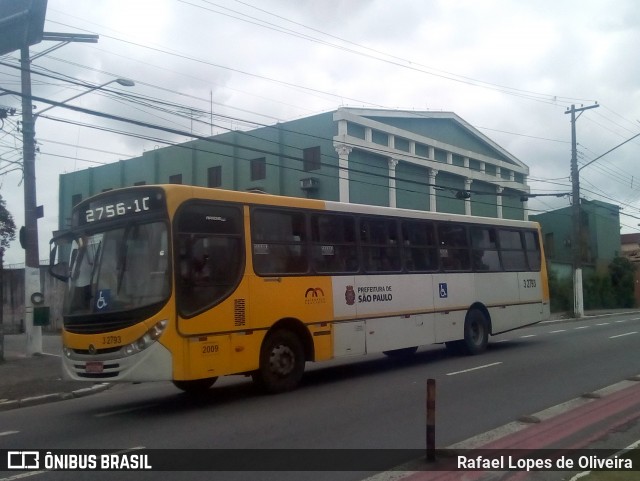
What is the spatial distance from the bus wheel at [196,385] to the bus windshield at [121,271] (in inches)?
90.5

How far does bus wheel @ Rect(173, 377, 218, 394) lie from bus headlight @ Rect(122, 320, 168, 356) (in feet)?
6.82

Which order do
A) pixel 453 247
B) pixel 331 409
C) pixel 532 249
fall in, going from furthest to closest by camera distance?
pixel 532 249 → pixel 453 247 → pixel 331 409

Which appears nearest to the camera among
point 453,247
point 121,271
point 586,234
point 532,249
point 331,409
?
point 331,409

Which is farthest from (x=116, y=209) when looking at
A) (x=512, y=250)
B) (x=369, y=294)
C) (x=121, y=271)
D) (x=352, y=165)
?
(x=352, y=165)

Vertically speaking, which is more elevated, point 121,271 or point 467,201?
point 467,201

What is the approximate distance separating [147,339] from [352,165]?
24445mm

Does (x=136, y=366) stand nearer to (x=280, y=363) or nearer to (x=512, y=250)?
(x=280, y=363)

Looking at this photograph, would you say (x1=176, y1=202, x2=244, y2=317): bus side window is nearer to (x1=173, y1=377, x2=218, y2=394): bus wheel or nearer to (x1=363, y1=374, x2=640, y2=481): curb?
(x1=173, y1=377, x2=218, y2=394): bus wheel

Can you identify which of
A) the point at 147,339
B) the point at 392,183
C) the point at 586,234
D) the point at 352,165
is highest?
the point at 352,165

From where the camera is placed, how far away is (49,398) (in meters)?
13.2

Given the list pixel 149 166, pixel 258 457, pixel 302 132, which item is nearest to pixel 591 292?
pixel 302 132

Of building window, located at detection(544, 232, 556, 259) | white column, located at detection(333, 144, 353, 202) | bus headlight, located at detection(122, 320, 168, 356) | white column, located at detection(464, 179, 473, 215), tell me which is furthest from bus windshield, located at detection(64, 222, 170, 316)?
building window, located at detection(544, 232, 556, 259)

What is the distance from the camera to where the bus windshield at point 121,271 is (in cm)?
1061

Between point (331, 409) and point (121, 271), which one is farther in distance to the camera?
point (121, 271)
